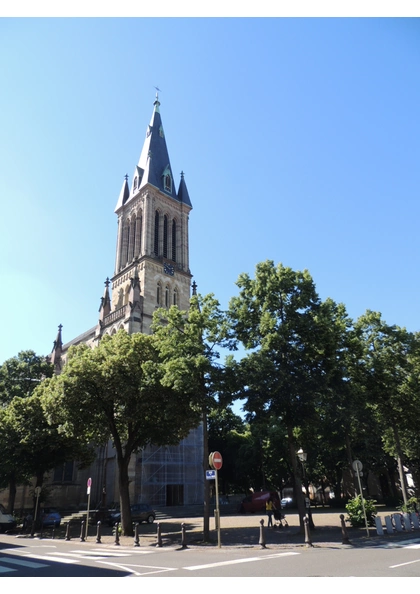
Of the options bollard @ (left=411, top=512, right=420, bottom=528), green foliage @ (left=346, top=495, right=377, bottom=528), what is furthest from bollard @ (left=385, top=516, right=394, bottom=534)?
bollard @ (left=411, top=512, right=420, bottom=528)

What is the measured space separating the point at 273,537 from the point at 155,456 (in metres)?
25.3

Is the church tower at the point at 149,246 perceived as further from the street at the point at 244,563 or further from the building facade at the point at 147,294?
the street at the point at 244,563

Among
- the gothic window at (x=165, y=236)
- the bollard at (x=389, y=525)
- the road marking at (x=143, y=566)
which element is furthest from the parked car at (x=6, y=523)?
the gothic window at (x=165, y=236)

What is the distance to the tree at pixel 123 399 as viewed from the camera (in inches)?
822

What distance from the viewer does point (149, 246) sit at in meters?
52.1

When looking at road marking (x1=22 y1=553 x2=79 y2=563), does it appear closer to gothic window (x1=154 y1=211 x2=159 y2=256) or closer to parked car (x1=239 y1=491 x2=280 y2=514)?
parked car (x1=239 y1=491 x2=280 y2=514)

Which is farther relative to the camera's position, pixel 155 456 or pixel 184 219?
pixel 184 219

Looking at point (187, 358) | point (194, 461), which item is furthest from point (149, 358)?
→ point (194, 461)

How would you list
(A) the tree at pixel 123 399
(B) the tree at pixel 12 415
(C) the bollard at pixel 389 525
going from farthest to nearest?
(B) the tree at pixel 12 415 < (A) the tree at pixel 123 399 < (C) the bollard at pixel 389 525

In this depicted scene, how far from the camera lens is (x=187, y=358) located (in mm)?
18250

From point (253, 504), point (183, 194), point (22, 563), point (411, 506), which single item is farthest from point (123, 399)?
point (183, 194)

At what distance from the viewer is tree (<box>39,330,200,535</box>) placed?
20875 millimetres

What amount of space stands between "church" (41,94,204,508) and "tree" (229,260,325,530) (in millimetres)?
23798
